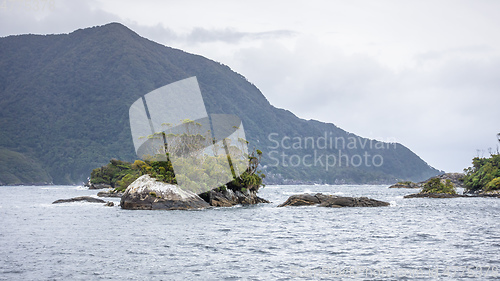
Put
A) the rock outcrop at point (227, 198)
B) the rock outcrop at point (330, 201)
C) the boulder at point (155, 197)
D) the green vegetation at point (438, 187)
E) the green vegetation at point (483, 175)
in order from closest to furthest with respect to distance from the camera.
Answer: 1. the boulder at point (155, 197)
2. the rock outcrop at point (227, 198)
3. the rock outcrop at point (330, 201)
4. the green vegetation at point (438, 187)
5. the green vegetation at point (483, 175)

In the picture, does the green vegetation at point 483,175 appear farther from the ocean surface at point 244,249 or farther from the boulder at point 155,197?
the boulder at point 155,197

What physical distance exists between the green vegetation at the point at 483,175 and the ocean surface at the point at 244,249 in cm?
7921

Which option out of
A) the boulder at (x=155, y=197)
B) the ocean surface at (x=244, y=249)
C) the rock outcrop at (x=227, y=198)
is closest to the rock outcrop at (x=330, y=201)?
the rock outcrop at (x=227, y=198)

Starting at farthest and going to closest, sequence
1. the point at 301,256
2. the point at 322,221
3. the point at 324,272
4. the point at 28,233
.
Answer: the point at 322,221, the point at 28,233, the point at 301,256, the point at 324,272

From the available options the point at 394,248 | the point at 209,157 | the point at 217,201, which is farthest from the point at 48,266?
the point at 209,157

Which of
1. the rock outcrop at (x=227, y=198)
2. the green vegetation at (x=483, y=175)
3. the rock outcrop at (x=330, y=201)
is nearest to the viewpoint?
the rock outcrop at (x=227, y=198)

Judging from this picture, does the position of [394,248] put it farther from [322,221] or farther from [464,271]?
[322,221]

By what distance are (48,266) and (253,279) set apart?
11134mm

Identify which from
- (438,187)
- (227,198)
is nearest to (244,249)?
(227,198)

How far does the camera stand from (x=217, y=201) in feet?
234

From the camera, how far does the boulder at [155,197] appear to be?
62188 millimetres

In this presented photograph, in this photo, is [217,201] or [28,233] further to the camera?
[217,201]

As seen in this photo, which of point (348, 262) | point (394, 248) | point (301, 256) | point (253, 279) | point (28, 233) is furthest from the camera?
point (28, 233)

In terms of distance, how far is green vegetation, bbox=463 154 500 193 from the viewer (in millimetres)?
120312
